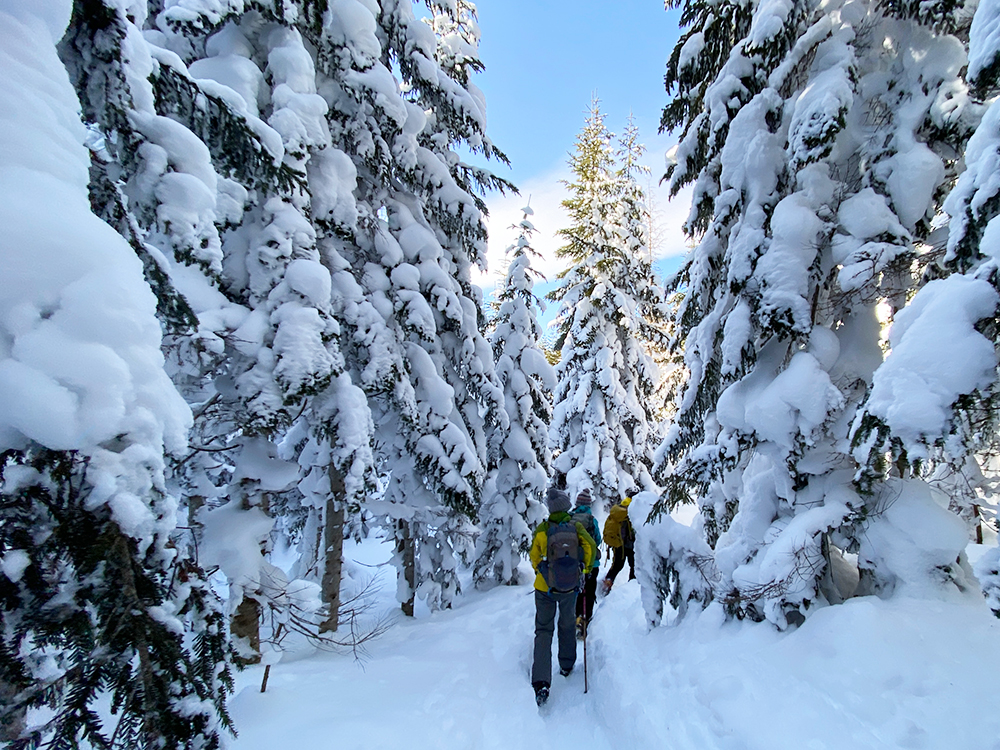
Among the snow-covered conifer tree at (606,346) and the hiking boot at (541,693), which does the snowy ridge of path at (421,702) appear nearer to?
the hiking boot at (541,693)

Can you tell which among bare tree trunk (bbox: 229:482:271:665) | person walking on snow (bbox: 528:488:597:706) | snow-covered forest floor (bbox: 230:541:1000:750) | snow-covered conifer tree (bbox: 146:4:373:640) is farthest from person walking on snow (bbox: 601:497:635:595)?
bare tree trunk (bbox: 229:482:271:665)

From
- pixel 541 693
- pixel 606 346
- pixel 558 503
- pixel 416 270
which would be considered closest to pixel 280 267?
pixel 416 270

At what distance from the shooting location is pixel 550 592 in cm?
565

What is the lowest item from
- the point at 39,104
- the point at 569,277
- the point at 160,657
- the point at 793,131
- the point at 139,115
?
the point at 160,657

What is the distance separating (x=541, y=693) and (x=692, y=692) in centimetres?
176

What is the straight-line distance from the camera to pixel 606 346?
15.9 m

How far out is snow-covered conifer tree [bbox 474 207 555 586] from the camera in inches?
469

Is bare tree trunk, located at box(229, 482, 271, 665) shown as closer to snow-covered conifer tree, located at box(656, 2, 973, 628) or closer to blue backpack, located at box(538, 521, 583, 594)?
blue backpack, located at box(538, 521, 583, 594)

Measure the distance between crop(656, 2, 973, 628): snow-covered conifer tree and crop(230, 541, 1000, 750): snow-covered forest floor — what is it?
639 mm

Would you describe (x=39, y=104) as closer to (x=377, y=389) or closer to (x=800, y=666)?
(x=800, y=666)

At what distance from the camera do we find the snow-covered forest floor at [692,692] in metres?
3.11

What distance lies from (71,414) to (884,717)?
4613 mm

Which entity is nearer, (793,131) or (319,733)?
(319,733)

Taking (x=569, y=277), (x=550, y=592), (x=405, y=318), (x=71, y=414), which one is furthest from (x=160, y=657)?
(x=569, y=277)
